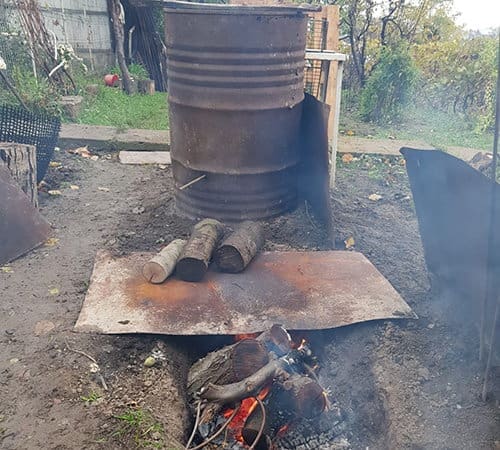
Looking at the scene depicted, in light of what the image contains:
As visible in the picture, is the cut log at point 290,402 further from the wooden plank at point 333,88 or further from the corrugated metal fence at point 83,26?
the corrugated metal fence at point 83,26

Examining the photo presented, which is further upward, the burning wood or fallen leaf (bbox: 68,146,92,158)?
fallen leaf (bbox: 68,146,92,158)

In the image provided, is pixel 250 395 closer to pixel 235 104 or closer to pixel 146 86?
pixel 235 104

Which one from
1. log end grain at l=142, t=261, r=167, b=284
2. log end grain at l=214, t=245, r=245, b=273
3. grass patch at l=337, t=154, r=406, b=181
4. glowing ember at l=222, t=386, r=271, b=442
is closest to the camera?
glowing ember at l=222, t=386, r=271, b=442

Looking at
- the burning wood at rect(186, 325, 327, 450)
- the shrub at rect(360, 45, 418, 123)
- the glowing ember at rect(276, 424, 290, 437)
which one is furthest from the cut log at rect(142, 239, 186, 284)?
the shrub at rect(360, 45, 418, 123)

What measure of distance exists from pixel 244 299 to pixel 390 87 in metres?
5.79

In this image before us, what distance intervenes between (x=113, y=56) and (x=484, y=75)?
7.32 metres

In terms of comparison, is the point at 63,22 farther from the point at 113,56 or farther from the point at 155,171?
the point at 155,171

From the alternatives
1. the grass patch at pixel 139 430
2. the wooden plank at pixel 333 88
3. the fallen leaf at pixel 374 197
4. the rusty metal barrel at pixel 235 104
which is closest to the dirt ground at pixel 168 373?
the grass patch at pixel 139 430

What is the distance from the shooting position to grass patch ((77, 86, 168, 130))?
7.08 metres

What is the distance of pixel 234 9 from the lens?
11.1 ft

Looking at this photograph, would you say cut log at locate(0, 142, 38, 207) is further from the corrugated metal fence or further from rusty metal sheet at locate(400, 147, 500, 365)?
the corrugated metal fence

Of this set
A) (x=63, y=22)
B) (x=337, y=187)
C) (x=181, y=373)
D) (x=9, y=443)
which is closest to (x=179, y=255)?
(x=181, y=373)

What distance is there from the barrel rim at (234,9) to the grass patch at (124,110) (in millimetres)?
3477

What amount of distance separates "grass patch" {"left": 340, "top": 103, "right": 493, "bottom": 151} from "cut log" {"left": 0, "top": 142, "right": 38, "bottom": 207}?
4567mm
